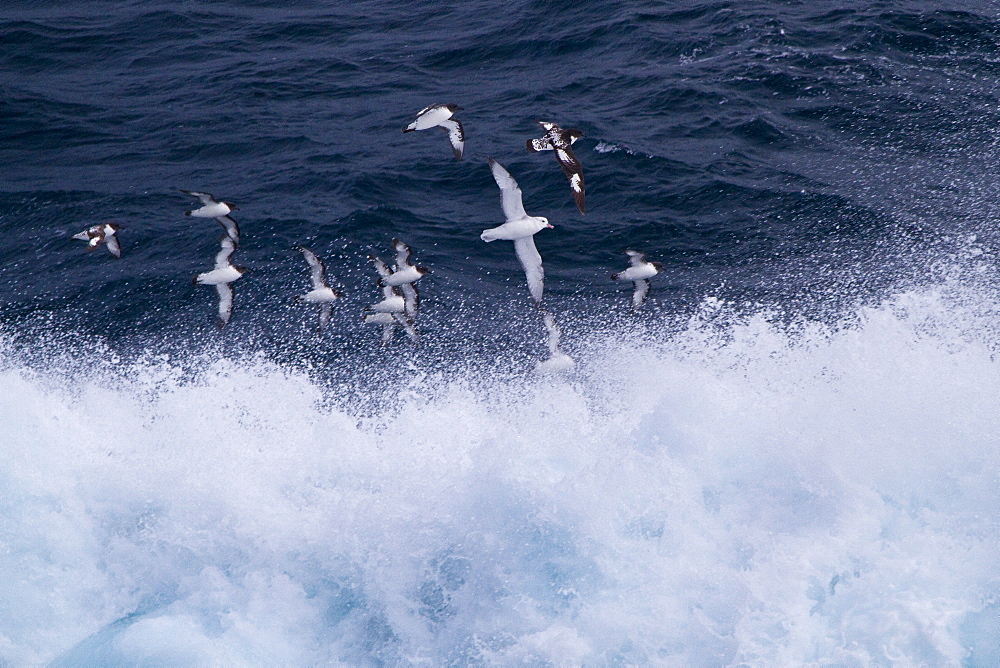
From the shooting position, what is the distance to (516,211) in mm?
14859

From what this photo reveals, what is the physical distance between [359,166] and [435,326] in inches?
236

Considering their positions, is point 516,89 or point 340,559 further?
point 516,89

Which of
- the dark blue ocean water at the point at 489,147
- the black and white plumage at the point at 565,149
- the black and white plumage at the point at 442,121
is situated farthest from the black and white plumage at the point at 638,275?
the black and white plumage at the point at 442,121

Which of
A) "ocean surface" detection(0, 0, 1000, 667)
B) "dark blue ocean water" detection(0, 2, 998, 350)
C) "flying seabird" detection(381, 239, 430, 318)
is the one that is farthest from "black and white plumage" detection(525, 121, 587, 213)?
"dark blue ocean water" detection(0, 2, 998, 350)

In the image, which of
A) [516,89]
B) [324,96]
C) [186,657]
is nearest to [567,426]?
[186,657]

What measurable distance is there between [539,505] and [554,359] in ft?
8.81

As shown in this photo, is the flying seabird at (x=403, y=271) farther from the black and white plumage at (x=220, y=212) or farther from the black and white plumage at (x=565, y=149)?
the black and white plumage at (x=220, y=212)

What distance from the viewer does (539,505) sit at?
13.8 metres

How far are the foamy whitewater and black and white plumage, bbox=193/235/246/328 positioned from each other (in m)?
1.34

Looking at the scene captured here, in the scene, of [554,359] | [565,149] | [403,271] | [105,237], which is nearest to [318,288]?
[403,271]

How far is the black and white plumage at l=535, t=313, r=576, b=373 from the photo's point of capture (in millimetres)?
15664

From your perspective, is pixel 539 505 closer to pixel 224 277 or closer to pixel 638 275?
pixel 638 275

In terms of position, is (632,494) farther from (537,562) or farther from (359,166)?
(359,166)

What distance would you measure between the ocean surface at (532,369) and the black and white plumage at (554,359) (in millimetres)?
124
